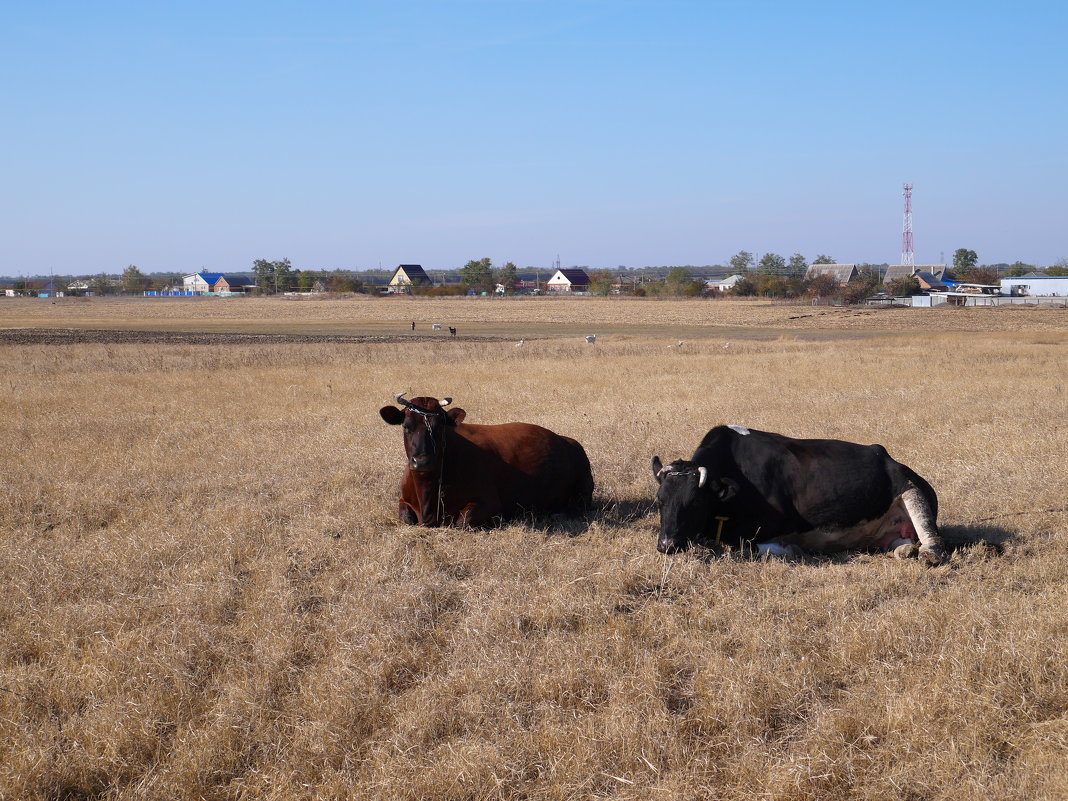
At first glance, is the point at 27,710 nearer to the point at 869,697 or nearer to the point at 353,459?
the point at 869,697

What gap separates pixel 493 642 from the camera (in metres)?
6.45

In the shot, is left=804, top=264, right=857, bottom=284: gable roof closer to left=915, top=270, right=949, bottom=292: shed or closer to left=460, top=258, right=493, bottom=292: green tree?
left=915, top=270, right=949, bottom=292: shed

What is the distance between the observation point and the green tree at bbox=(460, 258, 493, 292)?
184363mm

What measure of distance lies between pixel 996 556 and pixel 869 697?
3.52 metres

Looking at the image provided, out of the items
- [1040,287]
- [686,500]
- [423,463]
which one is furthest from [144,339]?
[1040,287]

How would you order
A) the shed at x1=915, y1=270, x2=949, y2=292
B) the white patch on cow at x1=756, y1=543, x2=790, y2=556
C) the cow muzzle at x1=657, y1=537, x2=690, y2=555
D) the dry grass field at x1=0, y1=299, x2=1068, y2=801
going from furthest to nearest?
the shed at x1=915, y1=270, x2=949, y2=292 → the white patch on cow at x1=756, y1=543, x2=790, y2=556 → the cow muzzle at x1=657, y1=537, x2=690, y2=555 → the dry grass field at x1=0, y1=299, x2=1068, y2=801

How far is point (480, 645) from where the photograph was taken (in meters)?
6.37

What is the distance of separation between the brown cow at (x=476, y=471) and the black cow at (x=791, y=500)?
163 cm

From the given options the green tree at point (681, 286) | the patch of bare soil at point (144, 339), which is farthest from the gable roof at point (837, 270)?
the patch of bare soil at point (144, 339)

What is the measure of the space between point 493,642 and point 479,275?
18499 centimetres

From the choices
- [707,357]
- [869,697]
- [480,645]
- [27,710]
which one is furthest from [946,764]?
[707,357]

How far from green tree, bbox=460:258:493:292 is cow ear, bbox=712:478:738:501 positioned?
17517 centimetres

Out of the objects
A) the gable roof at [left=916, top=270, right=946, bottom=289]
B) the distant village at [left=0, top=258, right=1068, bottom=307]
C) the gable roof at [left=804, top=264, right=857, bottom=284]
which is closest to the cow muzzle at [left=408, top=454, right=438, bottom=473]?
the distant village at [left=0, top=258, right=1068, bottom=307]

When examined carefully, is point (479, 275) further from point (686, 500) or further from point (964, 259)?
point (686, 500)
